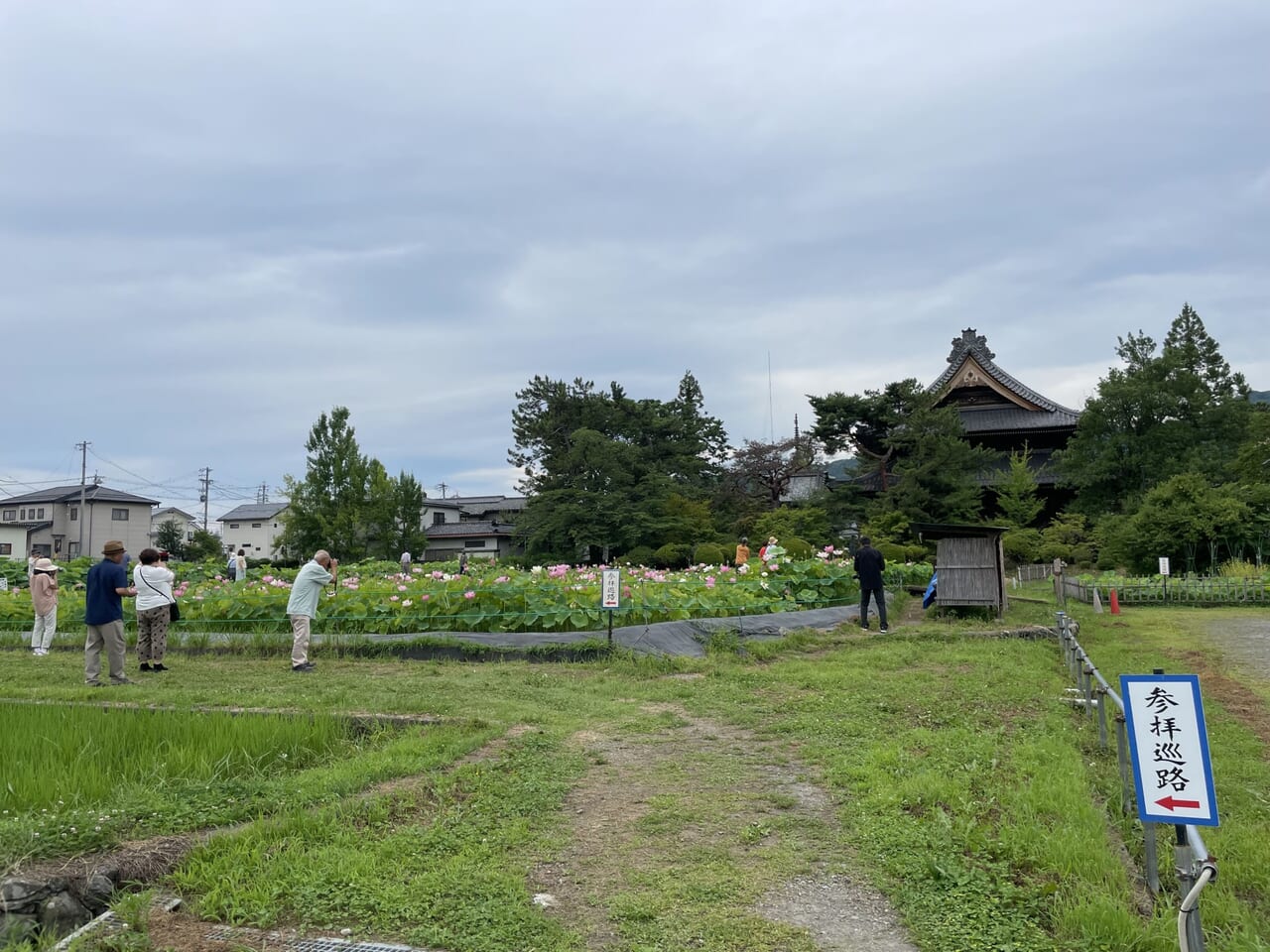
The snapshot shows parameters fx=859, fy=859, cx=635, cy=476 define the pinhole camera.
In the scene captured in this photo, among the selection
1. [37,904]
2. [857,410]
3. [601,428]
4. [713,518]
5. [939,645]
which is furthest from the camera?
[601,428]

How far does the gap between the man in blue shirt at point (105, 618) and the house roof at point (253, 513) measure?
5843 cm

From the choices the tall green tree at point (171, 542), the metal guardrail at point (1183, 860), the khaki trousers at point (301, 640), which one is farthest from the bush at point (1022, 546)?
the tall green tree at point (171, 542)

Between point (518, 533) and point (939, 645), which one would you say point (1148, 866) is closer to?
point (939, 645)

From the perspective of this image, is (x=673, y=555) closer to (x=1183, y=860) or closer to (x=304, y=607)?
(x=304, y=607)

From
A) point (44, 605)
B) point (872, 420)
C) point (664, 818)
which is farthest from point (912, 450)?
point (664, 818)

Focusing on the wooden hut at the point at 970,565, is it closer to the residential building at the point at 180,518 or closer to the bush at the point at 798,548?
the bush at the point at 798,548

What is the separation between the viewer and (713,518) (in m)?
35.5

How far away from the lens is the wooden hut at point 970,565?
14469mm

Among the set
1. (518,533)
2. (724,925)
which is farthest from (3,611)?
(518,533)

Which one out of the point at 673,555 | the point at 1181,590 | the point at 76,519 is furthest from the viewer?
the point at 76,519

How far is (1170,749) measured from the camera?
3234 millimetres

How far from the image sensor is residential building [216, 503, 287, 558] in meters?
63.5

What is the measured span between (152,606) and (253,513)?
59430mm

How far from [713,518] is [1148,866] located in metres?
31.8
